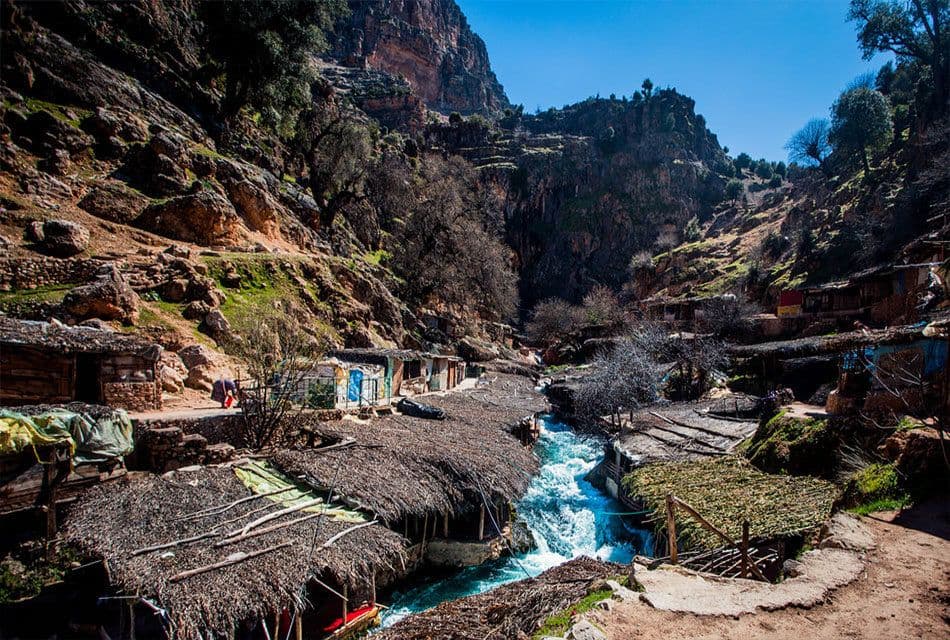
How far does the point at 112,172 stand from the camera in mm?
22922

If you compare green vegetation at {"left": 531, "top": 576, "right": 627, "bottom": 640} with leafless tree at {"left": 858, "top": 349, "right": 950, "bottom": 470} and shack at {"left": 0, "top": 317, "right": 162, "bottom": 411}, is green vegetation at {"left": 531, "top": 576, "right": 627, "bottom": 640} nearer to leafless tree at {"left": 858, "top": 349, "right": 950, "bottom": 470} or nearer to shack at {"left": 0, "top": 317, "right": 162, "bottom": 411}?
leafless tree at {"left": 858, "top": 349, "right": 950, "bottom": 470}

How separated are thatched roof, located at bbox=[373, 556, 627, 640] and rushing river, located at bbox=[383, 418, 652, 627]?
116 inches

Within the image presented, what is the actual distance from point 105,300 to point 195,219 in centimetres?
1005

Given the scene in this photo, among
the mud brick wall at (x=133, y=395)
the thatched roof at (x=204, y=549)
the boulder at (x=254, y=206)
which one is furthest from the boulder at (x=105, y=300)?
the boulder at (x=254, y=206)

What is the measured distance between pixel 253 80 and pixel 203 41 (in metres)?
5.29

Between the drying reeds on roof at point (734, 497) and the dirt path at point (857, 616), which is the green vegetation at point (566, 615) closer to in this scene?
the dirt path at point (857, 616)

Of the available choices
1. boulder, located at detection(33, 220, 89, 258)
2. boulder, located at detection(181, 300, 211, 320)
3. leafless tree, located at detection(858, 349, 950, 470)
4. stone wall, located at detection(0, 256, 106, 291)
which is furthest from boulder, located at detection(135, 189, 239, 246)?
leafless tree, located at detection(858, 349, 950, 470)

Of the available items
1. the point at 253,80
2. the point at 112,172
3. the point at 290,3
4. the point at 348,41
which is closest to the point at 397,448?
the point at 112,172

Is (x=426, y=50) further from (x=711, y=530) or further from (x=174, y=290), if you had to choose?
(x=711, y=530)

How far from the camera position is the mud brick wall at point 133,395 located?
474 inches

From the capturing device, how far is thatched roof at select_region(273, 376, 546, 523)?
10703 millimetres

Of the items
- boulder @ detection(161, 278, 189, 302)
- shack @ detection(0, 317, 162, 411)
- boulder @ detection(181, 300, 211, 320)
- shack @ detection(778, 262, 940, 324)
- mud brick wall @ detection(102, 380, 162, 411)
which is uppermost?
shack @ detection(778, 262, 940, 324)

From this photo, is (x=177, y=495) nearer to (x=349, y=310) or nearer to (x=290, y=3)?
(x=349, y=310)

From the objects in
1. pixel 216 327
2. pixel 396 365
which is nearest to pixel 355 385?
pixel 396 365
